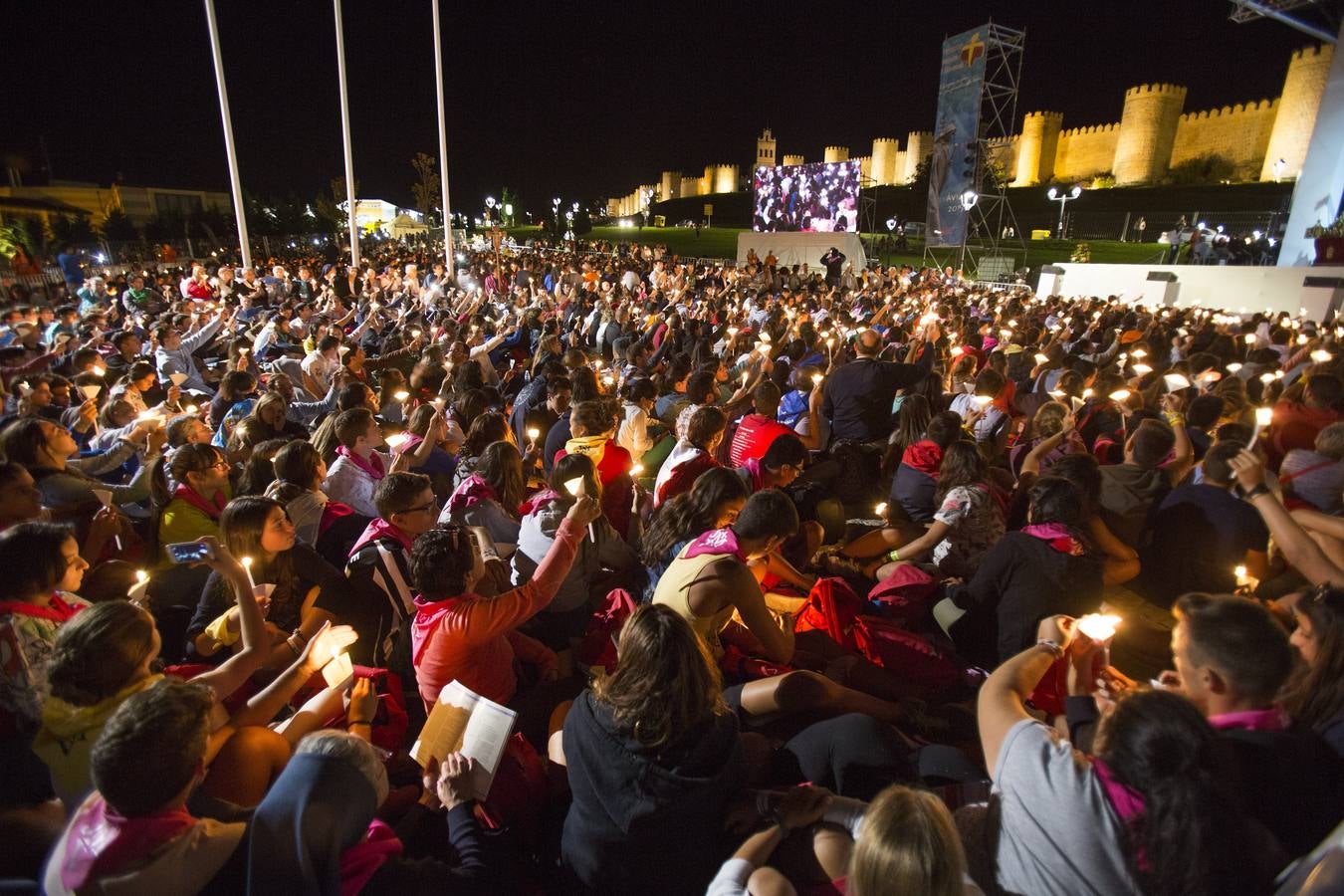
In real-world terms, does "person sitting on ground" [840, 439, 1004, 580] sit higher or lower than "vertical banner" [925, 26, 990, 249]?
A: lower

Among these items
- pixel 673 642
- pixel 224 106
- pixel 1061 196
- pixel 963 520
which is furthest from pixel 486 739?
pixel 1061 196

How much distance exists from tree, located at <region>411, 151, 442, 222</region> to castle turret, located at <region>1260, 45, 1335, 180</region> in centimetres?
5501

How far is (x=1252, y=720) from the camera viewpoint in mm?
1764

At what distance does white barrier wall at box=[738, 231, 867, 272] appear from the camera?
2425 centimetres

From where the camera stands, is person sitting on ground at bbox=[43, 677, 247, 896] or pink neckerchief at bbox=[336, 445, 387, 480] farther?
pink neckerchief at bbox=[336, 445, 387, 480]

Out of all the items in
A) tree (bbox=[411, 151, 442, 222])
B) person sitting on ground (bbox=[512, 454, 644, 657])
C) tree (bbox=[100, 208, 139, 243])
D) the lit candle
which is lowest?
person sitting on ground (bbox=[512, 454, 644, 657])

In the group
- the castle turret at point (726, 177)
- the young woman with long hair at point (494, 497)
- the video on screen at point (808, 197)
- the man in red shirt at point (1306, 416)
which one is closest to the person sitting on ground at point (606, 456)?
the young woman with long hair at point (494, 497)

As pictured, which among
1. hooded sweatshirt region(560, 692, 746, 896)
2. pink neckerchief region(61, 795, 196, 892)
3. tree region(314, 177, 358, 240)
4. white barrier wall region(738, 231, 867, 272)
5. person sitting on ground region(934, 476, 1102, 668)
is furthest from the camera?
tree region(314, 177, 358, 240)

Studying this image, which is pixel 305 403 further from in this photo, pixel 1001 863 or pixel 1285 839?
pixel 1285 839

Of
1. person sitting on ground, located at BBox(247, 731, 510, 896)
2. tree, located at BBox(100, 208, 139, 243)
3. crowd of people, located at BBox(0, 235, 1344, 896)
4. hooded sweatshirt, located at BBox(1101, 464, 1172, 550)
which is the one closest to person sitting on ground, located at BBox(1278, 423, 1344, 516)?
crowd of people, located at BBox(0, 235, 1344, 896)

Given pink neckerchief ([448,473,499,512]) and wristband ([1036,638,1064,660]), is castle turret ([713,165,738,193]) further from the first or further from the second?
wristband ([1036,638,1064,660])

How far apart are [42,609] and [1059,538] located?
396 cm

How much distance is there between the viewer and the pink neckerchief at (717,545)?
2642 mm

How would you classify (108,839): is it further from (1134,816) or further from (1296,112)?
(1296,112)
